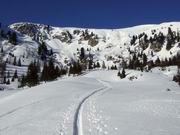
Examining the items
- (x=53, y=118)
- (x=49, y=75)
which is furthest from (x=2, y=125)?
(x=49, y=75)

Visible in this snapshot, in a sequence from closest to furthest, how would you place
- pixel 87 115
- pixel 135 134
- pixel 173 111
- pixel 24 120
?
1. pixel 135 134
2. pixel 24 120
3. pixel 87 115
4. pixel 173 111

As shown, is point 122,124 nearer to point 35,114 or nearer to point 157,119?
point 157,119

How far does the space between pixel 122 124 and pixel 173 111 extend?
7618 mm

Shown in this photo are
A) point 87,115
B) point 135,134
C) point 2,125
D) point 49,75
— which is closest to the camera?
point 135,134

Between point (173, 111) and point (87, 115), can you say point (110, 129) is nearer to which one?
point (87, 115)

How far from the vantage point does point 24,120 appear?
68.9 ft

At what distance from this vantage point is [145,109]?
87.5 ft

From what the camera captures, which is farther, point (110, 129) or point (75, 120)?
point (75, 120)

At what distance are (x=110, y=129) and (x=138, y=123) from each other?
269 centimetres

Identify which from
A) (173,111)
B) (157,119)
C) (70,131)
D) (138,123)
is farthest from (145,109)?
(70,131)

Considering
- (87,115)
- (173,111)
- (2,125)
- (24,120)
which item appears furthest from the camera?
(173,111)

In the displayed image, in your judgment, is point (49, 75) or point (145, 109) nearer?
point (145, 109)

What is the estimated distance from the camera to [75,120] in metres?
20.7

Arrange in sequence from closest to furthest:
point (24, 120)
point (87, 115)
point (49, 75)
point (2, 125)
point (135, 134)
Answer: point (135, 134)
point (2, 125)
point (24, 120)
point (87, 115)
point (49, 75)
